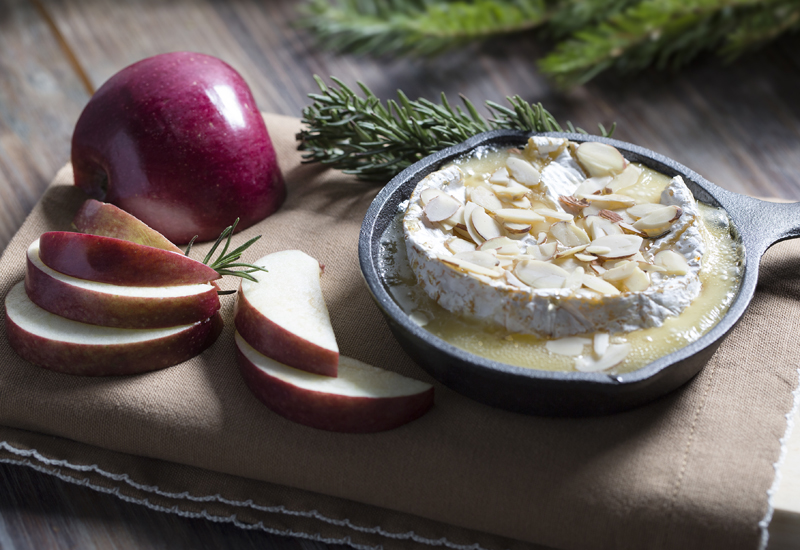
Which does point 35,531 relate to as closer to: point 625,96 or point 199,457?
point 199,457

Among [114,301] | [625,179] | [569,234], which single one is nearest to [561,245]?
[569,234]

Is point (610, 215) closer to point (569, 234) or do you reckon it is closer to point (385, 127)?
point (569, 234)

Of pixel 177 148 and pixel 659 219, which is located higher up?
pixel 177 148

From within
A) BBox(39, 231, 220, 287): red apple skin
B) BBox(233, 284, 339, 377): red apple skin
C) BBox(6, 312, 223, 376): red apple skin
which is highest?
BBox(39, 231, 220, 287): red apple skin

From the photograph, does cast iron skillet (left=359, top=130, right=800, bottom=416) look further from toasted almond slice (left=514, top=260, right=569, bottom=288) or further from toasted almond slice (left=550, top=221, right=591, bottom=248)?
toasted almond slice (left=550, top=221, right=591, bottom=248)

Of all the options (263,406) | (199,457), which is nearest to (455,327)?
(263,406)

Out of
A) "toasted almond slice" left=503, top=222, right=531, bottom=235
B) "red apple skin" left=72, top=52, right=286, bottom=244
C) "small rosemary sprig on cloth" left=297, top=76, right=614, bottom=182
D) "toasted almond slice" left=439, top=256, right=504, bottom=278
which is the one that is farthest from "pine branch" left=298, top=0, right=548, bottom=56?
"toasted almond slice" left=439, top=256, right=504, bottom=278
